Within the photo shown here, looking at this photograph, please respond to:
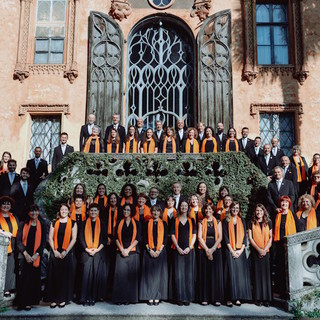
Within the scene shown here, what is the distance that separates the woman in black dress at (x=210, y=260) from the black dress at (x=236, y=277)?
3.9 inches

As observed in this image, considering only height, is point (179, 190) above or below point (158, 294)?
above

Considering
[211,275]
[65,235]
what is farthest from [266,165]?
[65,235]

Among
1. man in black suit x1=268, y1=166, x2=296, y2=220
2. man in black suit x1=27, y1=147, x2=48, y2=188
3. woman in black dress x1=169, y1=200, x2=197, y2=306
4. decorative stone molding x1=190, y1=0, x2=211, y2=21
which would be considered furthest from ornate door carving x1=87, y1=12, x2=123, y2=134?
woman in black dress x1=169, y1=200, x2=197, y2=306

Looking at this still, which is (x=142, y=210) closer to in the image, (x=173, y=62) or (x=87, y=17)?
(x=173, y=62)

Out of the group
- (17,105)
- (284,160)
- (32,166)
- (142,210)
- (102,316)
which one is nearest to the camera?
(102,316)

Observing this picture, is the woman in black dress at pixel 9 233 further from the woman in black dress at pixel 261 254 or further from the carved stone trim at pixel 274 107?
the carved stone trim at pixel 274 107

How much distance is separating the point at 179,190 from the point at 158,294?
2.18 meters

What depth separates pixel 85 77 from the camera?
14.6m

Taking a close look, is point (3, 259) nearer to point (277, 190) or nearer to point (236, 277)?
point (236, 277)

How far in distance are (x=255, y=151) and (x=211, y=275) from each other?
4.45 meters

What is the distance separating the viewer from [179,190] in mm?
8477

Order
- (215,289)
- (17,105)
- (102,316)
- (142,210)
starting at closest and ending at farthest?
(102,316), (215,289), (142,210), (17,105)

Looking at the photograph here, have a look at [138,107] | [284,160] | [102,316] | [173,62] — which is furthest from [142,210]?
[173,62]

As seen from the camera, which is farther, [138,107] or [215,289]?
[138,107]
